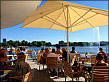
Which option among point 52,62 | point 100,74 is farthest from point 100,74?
point 52,62

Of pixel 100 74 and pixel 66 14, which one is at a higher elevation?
pixel 66 14

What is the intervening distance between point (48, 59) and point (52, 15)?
2209mm

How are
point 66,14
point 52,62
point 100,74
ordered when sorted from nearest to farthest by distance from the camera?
point 100,74, point 52,62, point 66,14

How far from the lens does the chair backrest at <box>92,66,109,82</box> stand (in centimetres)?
298

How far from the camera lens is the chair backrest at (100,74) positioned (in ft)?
9.78

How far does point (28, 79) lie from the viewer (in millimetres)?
2041

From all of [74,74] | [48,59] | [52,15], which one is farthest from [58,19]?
[74,74]

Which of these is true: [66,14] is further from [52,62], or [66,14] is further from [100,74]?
[100,74]

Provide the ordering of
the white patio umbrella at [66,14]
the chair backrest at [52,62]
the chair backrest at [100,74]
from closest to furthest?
1. the chair backrest at [100,74]
2. the white patio umbrella at [66,14]
3. the chair backrest at [52,62]

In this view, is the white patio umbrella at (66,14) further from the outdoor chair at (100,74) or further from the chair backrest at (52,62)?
the outdoor chair at (100,74)

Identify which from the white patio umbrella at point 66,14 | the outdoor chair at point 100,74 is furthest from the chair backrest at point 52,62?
the outdoor chair at point 100,74

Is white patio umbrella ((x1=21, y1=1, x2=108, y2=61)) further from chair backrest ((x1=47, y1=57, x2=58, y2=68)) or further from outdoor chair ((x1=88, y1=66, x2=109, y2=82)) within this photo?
outdoor chair ((x1=88, y1=66, x2=109, y2=82))

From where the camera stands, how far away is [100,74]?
9.77 feet

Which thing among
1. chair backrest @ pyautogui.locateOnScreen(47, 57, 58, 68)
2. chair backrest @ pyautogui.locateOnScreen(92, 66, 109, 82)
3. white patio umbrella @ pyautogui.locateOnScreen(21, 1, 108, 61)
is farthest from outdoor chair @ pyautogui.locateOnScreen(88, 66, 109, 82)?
white patio umbrella @ pyautogui.locateOnScreen(21, 1, 108, 61)
